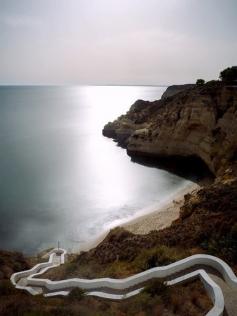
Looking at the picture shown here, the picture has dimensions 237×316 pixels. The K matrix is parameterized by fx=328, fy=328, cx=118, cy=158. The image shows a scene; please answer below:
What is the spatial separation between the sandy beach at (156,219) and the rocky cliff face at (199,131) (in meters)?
7.30

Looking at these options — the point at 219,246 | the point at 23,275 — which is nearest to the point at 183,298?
the point at 219,246

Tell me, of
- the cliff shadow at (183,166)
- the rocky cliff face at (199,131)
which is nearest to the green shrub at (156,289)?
the rocky cliff face at (199,131)

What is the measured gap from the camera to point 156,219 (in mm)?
28516

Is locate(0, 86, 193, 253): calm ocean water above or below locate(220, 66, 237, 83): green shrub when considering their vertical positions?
below

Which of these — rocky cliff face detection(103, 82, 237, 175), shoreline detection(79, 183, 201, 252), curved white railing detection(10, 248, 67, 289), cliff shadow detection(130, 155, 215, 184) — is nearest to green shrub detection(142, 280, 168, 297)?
curved white railing detection(10, 248, 67, 289)

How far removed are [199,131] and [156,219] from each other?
20334 millimetres

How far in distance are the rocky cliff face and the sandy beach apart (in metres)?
7.30

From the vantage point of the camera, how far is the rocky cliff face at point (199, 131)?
38.9 metres

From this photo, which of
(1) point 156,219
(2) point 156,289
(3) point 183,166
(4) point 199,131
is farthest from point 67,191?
(2) point 156,289

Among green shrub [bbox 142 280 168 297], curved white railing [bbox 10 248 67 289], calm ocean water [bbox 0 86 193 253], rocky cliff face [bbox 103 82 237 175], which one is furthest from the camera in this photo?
rocky cliff face [bbox 103 82 237 175]

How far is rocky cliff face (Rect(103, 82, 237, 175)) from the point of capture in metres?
38.9

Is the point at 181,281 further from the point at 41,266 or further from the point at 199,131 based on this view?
the point at 199,131

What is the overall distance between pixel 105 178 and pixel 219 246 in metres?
32.9

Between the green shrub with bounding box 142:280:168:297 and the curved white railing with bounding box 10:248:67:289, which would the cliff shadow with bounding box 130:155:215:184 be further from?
the green shrub with bounding box 142:280:168:297
